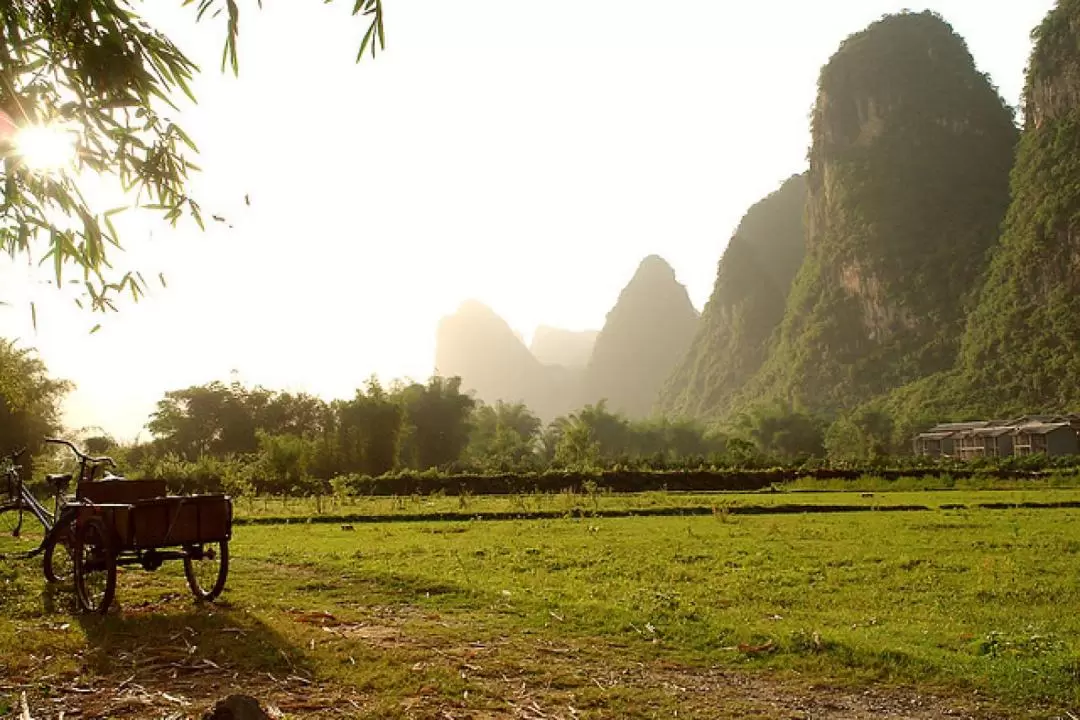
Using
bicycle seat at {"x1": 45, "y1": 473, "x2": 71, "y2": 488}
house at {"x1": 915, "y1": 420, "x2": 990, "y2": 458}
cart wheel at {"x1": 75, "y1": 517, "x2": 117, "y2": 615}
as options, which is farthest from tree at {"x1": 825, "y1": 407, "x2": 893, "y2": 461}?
cart wheel at {"x1": 75, "y1": 517, "x2": 117, "y2": 615}

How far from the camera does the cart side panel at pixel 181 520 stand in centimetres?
868

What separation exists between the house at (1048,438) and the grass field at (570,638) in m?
72.9

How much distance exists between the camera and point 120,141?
5.48 metres

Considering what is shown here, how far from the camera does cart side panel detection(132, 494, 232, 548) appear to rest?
8.68 m

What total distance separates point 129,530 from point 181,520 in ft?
1.69

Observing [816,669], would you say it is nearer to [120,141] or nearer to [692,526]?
[120,141]

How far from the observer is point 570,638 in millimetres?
8055

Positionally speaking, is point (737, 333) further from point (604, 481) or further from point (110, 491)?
point (110, 491)

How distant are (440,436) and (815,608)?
72.2 m

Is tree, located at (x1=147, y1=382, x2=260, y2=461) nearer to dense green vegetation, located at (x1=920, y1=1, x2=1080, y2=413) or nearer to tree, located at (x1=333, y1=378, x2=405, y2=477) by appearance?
tree, located at (x1=333, y1=378, x2=405, y2=477)

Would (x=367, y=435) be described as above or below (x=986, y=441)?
above

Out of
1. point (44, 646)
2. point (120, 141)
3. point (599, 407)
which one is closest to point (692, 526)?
point (44, 646)

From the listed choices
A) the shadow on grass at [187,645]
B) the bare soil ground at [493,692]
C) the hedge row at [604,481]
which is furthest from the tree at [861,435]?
the shadow on grass at [187,645]

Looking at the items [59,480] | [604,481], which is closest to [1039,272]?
[604,481]
